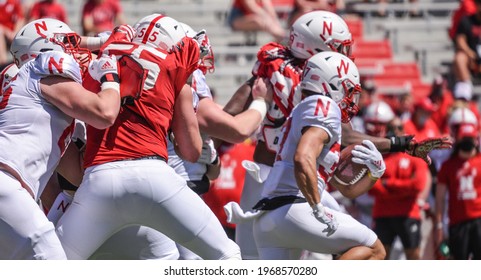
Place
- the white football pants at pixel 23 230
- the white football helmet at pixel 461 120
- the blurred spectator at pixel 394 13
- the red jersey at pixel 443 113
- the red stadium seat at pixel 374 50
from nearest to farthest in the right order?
1. the white football pants at pixel 23 230
2. the white football helmet at pixel 461 120
3. the red jersey at pixel 443 113
4. the red stadium seat at pixel 374 50
5. the blurred spectator at pixel 394 13

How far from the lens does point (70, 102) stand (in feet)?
18.7

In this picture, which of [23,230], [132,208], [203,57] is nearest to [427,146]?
[203,57]

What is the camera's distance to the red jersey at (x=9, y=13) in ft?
45.5

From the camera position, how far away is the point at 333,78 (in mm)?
6664

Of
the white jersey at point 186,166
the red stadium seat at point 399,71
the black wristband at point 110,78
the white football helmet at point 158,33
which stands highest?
the white football helmet at point 158,33

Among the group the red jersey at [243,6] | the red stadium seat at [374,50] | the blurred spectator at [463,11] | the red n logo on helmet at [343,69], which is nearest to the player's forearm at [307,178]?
the red n logo on helmet at [343,69]

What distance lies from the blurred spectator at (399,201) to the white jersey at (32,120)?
5.60 m

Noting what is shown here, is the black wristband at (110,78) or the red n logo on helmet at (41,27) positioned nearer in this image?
the black wristband at (110,78)

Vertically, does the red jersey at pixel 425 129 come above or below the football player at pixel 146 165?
below

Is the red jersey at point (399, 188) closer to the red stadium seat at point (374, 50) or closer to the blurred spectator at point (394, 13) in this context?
the red stadium seat at point (374, 50)

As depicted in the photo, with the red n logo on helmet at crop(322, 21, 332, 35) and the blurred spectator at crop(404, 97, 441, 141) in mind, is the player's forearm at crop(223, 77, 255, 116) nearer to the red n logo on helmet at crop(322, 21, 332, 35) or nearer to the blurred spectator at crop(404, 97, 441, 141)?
the red n logo on helmet at crop(322, 21, 332, 35)

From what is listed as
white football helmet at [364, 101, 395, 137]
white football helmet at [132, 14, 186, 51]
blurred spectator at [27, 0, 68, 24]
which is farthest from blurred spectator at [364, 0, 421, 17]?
white football helmet at [132, 14, 186, 51]

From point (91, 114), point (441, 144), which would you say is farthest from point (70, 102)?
point (441, 144)

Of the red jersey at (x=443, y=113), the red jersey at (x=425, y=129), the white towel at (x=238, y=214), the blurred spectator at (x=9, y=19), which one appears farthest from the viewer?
the blurred spectator at (x=9, y=19)
